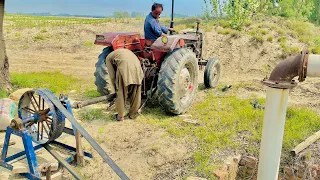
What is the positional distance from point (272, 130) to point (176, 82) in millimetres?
2455

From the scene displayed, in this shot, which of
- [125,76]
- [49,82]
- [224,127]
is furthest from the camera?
[49,82]

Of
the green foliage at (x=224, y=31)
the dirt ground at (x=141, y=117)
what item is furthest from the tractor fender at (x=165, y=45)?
the green foliage at (x=224, y=31)

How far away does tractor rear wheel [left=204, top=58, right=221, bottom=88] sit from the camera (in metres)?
7.64

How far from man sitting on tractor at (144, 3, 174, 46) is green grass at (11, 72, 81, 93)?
101 inches

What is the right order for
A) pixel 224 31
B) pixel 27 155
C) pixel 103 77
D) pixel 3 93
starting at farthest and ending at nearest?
1. pixel 224 31
2. pixel 3 93
3. pixel 103 77
4. pixel 27 155

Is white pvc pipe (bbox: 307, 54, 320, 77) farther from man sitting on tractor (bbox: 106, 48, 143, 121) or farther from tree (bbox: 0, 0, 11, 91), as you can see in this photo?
tree (bbox: 0, 0, 11, 91)

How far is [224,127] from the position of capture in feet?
17.6

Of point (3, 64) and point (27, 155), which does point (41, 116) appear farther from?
point (3, 64)

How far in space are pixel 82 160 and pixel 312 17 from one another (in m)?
25.2

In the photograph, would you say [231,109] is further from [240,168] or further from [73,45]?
[73,45]

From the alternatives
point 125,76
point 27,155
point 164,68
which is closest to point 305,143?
point 164,68

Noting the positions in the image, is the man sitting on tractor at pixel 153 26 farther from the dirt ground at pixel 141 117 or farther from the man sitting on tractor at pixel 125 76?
the dirt ground at pixel 141 117

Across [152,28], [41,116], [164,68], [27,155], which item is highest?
[152,28]

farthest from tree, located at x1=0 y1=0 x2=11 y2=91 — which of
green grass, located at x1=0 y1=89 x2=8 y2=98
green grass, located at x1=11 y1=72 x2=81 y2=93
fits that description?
green grass, located at x1=11 y1=72 x2=81 y2=93
